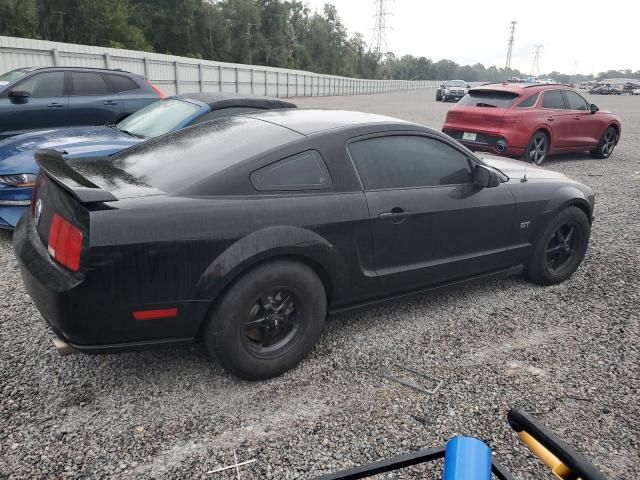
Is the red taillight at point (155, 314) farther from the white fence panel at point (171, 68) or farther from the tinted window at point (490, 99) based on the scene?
the white fence panel at point (171, 68)

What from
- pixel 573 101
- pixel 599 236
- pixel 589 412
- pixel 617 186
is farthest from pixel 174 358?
pixel 573 101

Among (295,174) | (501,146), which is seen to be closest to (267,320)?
(295,174)

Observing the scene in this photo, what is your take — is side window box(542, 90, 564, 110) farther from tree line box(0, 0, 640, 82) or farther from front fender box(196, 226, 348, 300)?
tree line box(0, 0, 640, 82)

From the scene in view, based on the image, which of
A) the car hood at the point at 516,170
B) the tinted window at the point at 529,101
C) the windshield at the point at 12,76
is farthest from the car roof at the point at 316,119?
the tinted window at the point at 529,101

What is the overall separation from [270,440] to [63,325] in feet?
3.65

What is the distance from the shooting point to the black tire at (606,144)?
10.8m

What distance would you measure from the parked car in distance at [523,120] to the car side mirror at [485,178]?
19.0 feet

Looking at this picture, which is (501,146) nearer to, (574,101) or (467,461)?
(574,101)

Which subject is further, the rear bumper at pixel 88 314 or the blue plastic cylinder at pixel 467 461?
the rear bumper at pixel 88 314

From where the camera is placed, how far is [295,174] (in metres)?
2.82

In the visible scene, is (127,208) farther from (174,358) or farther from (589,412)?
(589,412)

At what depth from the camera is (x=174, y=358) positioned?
2.99 metres

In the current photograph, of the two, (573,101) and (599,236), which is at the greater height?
(573,101)

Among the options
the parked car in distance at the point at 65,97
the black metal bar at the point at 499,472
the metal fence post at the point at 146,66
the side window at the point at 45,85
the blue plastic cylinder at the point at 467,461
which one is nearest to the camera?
the blue plastic cylinder at the point at 467,461
